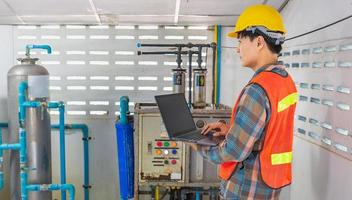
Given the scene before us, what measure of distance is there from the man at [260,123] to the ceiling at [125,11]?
3.58ft

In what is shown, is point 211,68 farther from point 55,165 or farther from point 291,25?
point 55,165

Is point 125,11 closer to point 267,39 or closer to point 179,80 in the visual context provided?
point 179,80

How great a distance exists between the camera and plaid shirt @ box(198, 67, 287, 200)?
1.37 meters

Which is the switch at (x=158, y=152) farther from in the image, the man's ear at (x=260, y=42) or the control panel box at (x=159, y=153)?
the man's ear at (x=260, y=42)

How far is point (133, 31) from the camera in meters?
3.14

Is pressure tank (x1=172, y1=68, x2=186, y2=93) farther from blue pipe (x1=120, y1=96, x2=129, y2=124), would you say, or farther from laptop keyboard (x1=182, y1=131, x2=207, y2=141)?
laptop keyboard (x1=182, y1=131, x2=207, y2=141)

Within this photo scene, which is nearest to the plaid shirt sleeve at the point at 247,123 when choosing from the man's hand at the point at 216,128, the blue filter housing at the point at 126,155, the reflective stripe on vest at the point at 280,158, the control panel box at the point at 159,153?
the reflective stripe on vest at the point at 280,158

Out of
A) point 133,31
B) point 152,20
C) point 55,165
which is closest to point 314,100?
point 152,20

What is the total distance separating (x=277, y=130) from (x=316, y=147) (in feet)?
1.90

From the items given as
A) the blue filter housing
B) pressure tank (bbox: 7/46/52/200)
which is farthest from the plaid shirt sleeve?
pressure tank (bbox: 7/46/52/200)

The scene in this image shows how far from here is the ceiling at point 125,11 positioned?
2535mm

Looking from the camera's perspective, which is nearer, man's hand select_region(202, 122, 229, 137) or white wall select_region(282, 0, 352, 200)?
white wall select_region(282, 0, 352, 200)

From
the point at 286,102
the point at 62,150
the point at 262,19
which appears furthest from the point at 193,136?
the point at 62,150

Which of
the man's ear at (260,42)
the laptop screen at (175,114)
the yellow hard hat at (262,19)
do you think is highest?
the yellow hard hat at (262,19)
